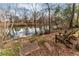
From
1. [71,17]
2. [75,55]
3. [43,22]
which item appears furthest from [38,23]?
[75,55]

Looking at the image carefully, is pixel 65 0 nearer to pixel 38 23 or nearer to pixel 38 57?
pixel 38 23

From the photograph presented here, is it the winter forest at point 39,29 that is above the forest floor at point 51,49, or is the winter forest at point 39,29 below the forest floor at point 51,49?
above

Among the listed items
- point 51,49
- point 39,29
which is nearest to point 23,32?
point 39,29

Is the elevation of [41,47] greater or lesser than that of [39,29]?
lesser

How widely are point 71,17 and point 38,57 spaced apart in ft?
1.38

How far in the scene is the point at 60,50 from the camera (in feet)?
4.16

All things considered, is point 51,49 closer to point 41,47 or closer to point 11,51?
point 41,47

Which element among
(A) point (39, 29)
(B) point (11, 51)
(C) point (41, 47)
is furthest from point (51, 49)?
(B) point (11, 51)

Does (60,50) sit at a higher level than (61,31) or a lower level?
lower

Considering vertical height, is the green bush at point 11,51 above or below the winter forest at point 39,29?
below

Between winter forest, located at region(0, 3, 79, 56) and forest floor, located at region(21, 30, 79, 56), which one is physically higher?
winter forest, located at region(0, 3, 79, 56)

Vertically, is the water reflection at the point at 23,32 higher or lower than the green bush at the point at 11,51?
higher

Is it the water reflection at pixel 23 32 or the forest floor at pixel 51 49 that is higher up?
the water reflection at pixel 23 32

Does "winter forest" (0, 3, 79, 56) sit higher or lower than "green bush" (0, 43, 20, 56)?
higher
